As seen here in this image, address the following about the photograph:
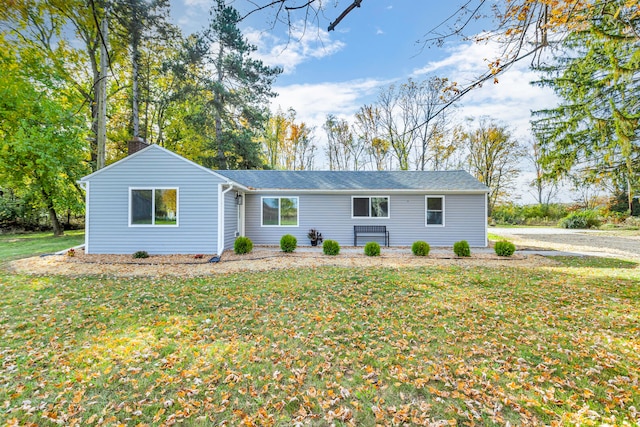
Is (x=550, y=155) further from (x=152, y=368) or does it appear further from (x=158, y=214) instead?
(x=158, y=214)

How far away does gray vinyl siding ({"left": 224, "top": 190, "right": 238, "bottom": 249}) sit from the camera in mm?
10242

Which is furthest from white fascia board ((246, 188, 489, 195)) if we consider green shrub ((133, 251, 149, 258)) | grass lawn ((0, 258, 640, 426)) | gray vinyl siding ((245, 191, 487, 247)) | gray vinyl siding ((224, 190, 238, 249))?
grass lawn ((0, 258, 640, 426))

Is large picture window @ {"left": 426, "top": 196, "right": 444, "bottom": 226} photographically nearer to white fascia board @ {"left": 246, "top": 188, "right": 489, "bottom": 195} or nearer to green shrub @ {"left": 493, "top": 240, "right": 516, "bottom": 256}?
white fascia board @ {"left": 246, "top": 188, "right": 489, "bottom": 195}

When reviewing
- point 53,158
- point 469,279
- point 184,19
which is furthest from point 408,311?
point 53,158

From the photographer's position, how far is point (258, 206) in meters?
12.3

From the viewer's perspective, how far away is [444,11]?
11.5 feet

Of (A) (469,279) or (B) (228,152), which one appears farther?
(B) (228,152)

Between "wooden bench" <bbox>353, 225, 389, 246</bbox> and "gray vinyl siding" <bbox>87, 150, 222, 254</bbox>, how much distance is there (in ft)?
18.3

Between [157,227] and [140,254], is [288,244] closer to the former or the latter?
[157,227]

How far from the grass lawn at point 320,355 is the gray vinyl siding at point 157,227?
386 centimetres

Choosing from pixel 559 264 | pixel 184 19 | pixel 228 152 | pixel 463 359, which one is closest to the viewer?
pixel 463 359

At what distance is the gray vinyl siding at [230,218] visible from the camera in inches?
403

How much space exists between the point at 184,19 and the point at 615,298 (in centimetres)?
831

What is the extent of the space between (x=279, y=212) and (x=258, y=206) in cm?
93
